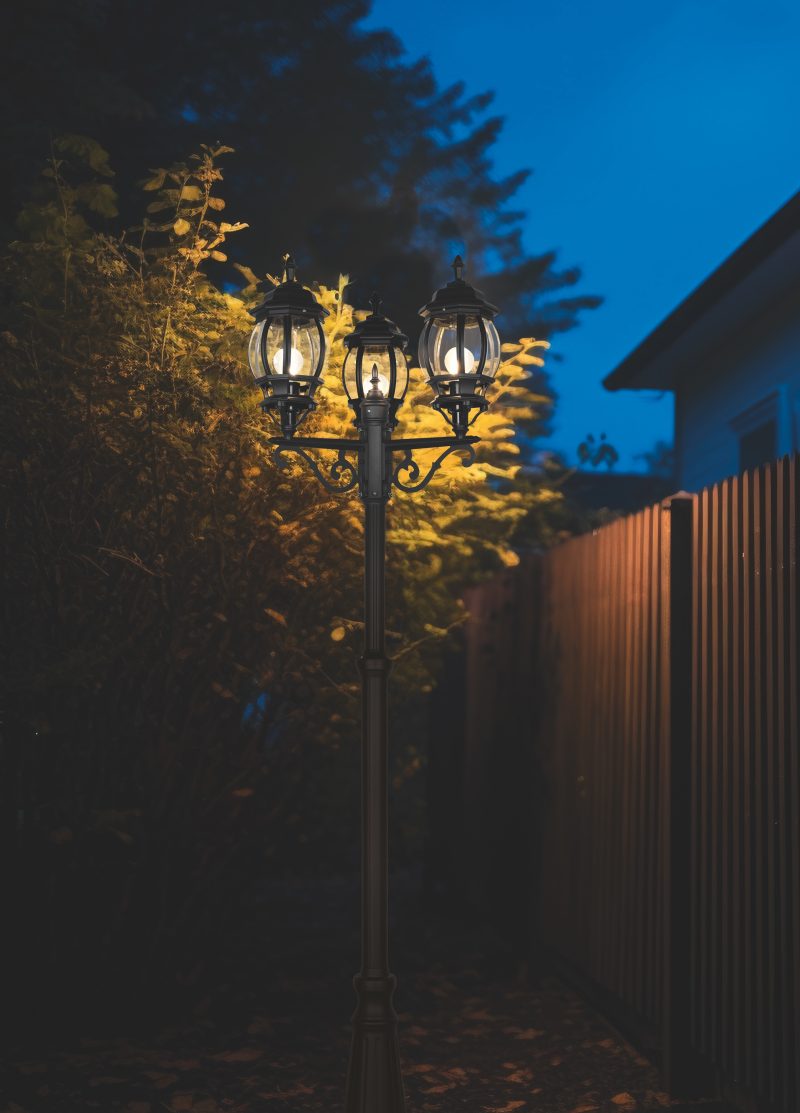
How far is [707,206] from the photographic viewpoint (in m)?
171

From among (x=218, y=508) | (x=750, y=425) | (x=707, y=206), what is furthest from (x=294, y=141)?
(x=707, y=206)

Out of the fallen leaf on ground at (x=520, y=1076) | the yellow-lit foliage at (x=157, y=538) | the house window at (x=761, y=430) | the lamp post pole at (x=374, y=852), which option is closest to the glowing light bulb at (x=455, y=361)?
the lamp post pole at (x=374, y=852)

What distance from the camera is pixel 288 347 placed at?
5.65 m

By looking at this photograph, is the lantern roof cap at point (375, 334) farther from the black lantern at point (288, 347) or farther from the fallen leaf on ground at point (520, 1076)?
the fallen leaf on ground at point (520, 1076)

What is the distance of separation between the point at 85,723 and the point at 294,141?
39.8 ft

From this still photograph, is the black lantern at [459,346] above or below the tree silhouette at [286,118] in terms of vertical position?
below

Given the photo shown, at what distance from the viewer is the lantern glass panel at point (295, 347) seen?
5.67 metres

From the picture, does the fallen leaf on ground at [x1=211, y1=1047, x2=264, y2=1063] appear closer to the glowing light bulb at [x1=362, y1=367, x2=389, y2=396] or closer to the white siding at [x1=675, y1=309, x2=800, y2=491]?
the glowing light bulb at [x1=362, y1=367, x2=389, y2=396]

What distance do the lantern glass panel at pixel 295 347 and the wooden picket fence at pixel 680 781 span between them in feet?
5.78

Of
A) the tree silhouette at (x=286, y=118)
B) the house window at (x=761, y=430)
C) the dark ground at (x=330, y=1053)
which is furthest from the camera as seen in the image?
the tree silhouette at (x=286, y=118)

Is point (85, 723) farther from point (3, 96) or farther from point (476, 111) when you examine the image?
point (476, 111)

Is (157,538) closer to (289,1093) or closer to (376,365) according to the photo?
(376,365)

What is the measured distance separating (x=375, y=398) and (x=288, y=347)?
0.43 m

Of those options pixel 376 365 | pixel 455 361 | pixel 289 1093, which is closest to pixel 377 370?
pixel 376 365
